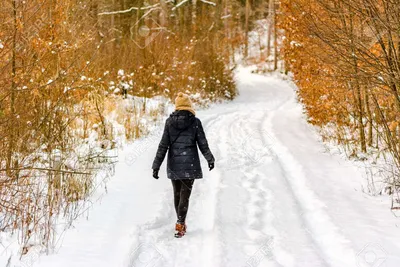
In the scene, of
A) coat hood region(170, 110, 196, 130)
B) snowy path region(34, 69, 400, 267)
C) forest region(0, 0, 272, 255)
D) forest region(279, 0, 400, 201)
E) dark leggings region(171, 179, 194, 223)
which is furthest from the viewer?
forest region(279, 0, 400, 201)

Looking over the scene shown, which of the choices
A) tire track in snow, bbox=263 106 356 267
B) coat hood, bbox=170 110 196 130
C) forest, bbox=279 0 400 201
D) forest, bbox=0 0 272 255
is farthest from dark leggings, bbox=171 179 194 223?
forest, bbox=279 0 400 201

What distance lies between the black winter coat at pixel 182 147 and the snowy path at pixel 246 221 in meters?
0.77

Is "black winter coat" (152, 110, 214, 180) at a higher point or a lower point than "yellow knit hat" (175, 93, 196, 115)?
lower

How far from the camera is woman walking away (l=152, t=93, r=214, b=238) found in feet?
15.7

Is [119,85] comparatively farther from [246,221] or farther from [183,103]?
[246,221]

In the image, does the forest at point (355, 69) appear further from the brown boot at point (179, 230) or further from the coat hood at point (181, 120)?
the brown boot at point (179, 230)

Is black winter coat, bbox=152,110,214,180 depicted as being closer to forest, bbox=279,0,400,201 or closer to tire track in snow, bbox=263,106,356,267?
tire track in snow, bbox=263,106,356,267

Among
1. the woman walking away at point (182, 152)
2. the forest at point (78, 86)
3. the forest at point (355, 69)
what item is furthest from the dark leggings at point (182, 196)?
the forest at point (355, 69)

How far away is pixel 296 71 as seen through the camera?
12.6 m

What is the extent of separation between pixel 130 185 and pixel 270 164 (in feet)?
10.5

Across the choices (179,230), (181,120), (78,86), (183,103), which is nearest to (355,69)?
(183,103)

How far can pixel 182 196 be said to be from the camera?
480 cm

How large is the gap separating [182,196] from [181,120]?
100cm

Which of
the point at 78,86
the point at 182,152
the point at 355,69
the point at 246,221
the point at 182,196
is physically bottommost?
the point at 246,221
